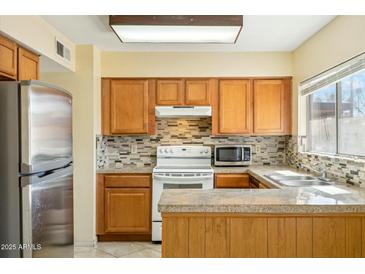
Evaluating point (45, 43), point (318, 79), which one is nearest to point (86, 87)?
point (45, 43)

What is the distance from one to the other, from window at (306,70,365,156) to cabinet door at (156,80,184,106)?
1.57 metres

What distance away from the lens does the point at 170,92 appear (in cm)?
390

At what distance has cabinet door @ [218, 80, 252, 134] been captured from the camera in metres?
3.90

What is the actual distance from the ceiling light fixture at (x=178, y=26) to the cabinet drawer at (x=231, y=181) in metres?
1.60

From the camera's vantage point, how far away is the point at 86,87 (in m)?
3.60

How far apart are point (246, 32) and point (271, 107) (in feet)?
3.67

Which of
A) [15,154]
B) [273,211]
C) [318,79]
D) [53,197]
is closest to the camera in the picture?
[273,211]

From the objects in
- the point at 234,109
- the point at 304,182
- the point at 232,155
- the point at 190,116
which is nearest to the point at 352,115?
the point at 304,182

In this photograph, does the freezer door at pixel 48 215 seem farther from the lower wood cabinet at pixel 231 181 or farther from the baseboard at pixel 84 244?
the lower wood cabinet at pixel 231 181

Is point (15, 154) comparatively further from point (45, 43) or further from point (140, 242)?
point (140, 242)

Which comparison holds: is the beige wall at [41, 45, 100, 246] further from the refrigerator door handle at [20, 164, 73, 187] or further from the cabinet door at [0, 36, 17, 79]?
the cabinet door at [0, 36, 17, 79]

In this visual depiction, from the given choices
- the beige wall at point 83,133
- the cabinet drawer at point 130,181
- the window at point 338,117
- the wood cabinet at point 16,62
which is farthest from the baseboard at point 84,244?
the window at point 338,117

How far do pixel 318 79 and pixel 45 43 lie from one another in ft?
8.92

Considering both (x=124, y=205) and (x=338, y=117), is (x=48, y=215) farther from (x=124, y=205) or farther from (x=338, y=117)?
(x=338, y=117)
